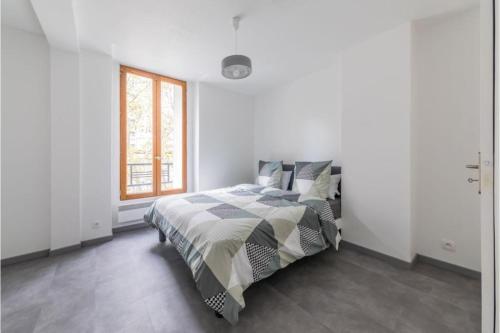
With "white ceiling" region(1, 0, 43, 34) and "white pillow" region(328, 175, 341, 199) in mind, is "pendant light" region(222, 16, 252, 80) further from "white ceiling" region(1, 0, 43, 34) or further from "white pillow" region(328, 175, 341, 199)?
"white ceiling" region(1, 0, 43, 34)

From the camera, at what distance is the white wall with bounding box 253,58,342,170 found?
3.09 meters

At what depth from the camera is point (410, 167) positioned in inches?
81.4

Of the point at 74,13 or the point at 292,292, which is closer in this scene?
the point at 292,292

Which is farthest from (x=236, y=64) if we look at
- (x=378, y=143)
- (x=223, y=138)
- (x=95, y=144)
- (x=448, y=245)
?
(x=448, y=245)

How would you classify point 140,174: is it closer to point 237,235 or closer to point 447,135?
point 237,235

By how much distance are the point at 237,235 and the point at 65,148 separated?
2501 mm

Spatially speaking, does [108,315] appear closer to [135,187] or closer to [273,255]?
[273,255]

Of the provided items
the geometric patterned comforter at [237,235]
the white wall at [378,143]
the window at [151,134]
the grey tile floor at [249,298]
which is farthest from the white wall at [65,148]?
the white wall at [378,143]

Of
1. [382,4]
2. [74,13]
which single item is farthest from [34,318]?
[382,4]

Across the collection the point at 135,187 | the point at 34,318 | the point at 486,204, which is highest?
the point at 486,204

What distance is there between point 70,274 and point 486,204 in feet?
10.1

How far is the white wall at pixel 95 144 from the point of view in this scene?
2.60 meters

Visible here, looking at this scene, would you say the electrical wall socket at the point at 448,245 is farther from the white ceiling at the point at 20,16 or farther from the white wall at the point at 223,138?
the white ceiling at the point at 20,16

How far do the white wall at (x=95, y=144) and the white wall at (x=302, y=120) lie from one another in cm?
281
